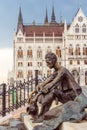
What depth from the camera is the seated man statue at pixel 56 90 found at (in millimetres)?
5992

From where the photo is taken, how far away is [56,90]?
6012 mm

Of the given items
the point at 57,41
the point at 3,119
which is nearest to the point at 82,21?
the point at 57,41

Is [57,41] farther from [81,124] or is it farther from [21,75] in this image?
[81,124]

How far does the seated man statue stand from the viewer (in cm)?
599

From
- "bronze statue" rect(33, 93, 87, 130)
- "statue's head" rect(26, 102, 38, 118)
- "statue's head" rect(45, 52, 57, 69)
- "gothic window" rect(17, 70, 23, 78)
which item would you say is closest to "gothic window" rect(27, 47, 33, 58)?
"gothic window" rect(17, 70, 23, 78)

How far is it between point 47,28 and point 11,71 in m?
11.5

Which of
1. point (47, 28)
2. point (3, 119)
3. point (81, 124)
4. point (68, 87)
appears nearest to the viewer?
point (81, 124)

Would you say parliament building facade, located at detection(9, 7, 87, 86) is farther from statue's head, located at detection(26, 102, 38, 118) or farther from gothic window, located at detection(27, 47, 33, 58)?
statue's head, located at detection(26, 102, 38, 118)

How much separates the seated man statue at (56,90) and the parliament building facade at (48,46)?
64.4m

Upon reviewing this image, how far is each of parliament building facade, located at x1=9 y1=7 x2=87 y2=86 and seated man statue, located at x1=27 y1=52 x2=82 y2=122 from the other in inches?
2534

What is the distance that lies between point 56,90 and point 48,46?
6737 cm

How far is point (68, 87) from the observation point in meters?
6.18

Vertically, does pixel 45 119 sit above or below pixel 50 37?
below

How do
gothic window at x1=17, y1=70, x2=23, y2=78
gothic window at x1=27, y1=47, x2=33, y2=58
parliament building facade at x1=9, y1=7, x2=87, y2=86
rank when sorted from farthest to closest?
gothic window at x1=27, y1=47, x2=33, y2=58 < parliament building facade at x1=9, y1=7, x2=87, y2=86 < gothic window at x1=17, y1=70, x2=23, y2=78
